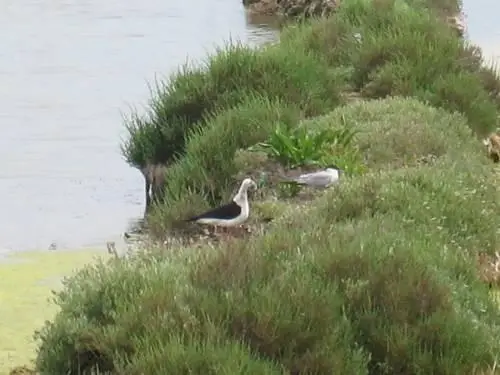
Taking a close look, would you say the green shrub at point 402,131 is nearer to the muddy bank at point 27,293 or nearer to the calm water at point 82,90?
the muddy bank at point 27,293

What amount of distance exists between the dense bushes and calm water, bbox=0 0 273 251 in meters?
6.98

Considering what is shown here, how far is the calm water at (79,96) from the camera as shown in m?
16.0

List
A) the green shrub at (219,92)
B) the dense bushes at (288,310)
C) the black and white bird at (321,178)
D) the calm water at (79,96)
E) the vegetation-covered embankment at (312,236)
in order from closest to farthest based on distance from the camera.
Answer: the dense bushes at (288,310), the vegetation-covered embankment at (312,236), the black and white bird at (321,178), the green shrub at (219,92), the calm water at (79,96)

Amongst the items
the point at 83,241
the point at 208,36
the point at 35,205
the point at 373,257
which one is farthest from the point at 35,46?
the point at 373,257

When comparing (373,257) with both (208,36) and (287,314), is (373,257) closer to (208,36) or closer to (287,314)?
(287,314)

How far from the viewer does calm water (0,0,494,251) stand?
52.5ft

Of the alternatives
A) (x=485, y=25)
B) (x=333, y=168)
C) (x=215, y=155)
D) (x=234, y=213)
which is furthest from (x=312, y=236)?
(x=485, y=25)

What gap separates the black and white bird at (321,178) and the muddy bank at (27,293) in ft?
5.97

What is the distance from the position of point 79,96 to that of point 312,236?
15.3 metres

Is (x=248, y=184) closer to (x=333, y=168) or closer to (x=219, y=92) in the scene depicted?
(x=333, y=168)

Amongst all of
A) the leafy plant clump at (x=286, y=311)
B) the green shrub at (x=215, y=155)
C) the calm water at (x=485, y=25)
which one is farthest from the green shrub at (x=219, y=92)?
the calm water at (x=485, y=25)

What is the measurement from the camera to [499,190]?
11672mm

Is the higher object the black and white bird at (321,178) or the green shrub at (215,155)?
the black and white bird at (321,178)

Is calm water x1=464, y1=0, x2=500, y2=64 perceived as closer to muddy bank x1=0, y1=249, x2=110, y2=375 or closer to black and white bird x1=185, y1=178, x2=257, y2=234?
muddy bank x1=0, y1=249, x2=110, y2=375
